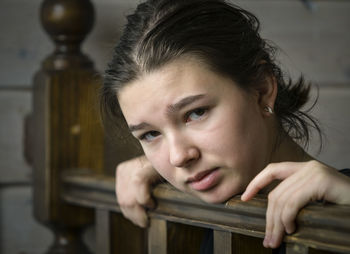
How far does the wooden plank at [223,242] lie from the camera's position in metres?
0.69

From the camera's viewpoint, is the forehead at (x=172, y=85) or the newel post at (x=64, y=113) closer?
the forehead at (x=172, y=85)

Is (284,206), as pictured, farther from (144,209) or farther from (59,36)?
(59,36)

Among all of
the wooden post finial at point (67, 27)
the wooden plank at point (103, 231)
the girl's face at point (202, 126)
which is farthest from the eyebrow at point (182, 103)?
the wooden post finial at point (67, 27)

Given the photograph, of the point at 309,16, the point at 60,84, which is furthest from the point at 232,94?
the point at 309,16

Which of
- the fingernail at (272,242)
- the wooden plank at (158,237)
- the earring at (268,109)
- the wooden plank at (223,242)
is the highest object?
the earring at (268,109)

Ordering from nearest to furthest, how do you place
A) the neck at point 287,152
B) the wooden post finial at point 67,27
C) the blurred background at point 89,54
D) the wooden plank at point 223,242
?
the wooden plank at point 223,242
the neck at point 287,152
the wooden post finial at point 67,27
the blurred background at point 89,54

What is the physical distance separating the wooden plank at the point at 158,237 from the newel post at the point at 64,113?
0.36m

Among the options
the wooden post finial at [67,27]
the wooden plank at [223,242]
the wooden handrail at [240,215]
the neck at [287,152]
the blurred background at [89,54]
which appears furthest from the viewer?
the blurred background at [89,54]

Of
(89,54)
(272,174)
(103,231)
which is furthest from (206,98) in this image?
(89,54)

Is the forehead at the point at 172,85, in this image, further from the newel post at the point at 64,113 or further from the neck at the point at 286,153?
the newel post at the point at 64,113

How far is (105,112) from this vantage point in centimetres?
92

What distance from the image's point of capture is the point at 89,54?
1.33 m

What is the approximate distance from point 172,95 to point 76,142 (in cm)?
51

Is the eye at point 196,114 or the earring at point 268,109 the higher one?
the eye at point 196,114
